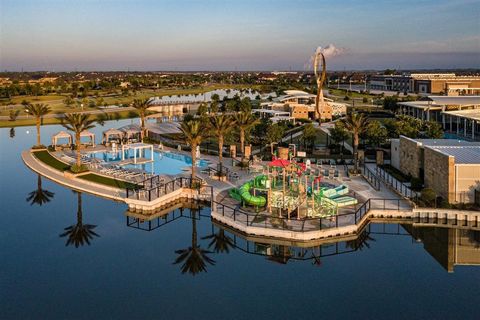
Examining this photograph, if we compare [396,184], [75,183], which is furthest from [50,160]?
[396,184]

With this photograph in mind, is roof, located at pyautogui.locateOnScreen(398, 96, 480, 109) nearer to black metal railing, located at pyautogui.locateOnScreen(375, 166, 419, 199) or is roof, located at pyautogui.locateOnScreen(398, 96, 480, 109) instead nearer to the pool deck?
black metal railing, located at pyautogui.locateOnScreen(375, 166, 419, 199)

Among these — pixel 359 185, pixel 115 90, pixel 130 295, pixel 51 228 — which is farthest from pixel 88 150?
pixel 115 90

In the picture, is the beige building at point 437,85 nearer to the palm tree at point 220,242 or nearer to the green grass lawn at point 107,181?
the green grass lawn at point 107,181

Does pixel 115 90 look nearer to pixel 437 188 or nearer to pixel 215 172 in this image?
pixel 215 172

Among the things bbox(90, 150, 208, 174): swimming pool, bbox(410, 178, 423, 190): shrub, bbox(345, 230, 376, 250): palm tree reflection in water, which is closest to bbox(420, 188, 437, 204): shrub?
bbox(410, 178, 423, 190): shrub

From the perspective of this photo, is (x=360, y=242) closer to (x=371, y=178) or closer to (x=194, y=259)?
(x=194, y=259)

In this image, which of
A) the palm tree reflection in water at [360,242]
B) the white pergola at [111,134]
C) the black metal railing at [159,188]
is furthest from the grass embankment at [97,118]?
the palm tree reflection in water at [360,242]
